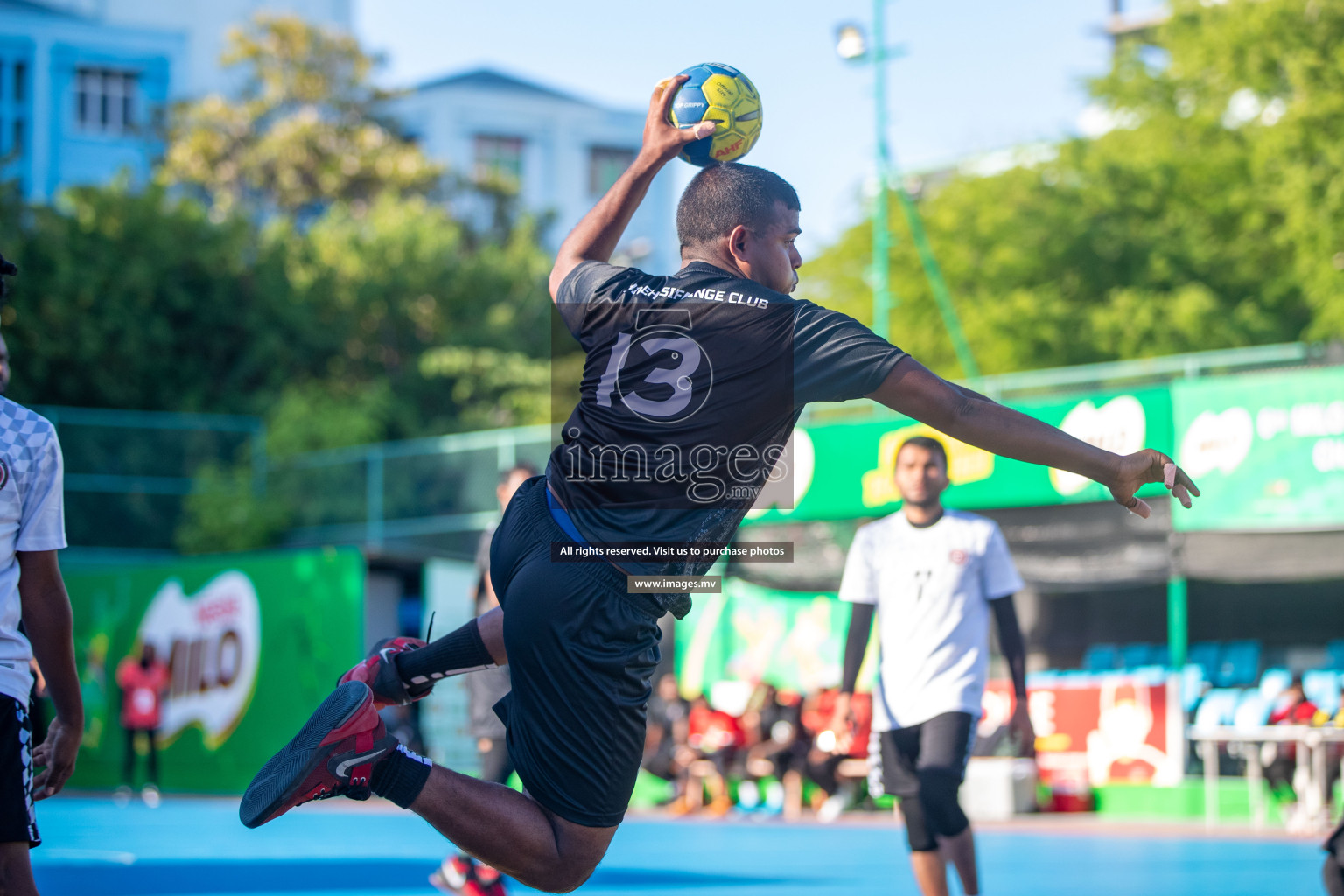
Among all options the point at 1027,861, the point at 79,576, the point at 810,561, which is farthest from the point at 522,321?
the point at 1027,861

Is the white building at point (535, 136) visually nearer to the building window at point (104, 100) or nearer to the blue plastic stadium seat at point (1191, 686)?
the building window at point (104, 100)

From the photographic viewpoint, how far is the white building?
53375 mm

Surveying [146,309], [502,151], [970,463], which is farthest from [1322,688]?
[502,151]

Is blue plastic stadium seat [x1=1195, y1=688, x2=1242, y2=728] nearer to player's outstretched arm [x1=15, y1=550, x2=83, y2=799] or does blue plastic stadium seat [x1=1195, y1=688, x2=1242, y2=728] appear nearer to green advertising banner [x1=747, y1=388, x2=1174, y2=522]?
green advertising banner [x1=747, y1=388, x2=1174, y2=522]

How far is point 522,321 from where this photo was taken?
35.9m

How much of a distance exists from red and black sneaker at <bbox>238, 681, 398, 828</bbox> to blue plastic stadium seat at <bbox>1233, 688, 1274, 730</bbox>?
40.1 ft

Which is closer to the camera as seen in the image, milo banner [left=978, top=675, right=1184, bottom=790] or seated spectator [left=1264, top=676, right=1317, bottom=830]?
seated spectator [left=1264, top=676, right=1317, bottom=830]

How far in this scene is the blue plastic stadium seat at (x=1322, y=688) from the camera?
45.2 ft

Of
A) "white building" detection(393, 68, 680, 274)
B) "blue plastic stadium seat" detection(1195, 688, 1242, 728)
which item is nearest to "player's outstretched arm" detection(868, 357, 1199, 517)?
"blue plastic stadium seat" detection(1195, 688, 1242, 728)

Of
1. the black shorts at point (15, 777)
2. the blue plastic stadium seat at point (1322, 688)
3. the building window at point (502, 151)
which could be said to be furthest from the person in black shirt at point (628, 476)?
the building window at point (502, 151)

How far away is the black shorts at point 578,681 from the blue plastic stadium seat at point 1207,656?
14.1 m

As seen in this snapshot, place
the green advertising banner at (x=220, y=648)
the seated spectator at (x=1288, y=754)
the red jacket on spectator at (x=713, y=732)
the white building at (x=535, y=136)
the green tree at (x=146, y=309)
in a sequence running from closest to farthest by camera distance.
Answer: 1. the seated spectator at (x=1288, y=754)
2. the red jacket on spectator at (x=713, y=732)
3. the green advertising banner at (x=220, y=648)
4. the green tree at (x=146, y=309)
5. the white building at (x=535, y=136)

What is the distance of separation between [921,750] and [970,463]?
9183 millimetres

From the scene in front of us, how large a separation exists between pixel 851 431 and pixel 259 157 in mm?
29556
